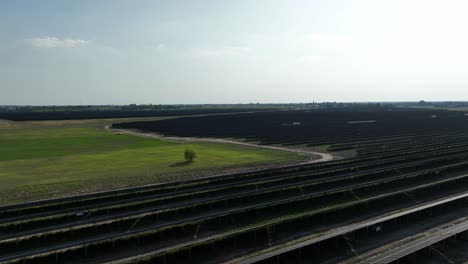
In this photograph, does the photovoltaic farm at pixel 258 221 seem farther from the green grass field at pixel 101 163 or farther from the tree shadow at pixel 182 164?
the tree shadow at pixel 182 164

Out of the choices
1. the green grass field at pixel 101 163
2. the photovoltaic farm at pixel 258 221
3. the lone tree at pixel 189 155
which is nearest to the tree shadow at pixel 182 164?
the green grass field at pixel 101 163

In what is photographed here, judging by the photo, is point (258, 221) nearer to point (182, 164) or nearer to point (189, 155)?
point (182, 164)

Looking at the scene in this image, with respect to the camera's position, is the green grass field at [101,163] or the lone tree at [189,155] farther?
the lone tree at [189,155]

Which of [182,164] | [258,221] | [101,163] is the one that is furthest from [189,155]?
[258,221]

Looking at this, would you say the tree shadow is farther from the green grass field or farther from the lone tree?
the lone tree

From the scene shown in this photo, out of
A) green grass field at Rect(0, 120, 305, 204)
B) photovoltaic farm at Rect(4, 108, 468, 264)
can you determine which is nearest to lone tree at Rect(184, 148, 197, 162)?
green grass field at Rect(0, 120, 305, 204)
